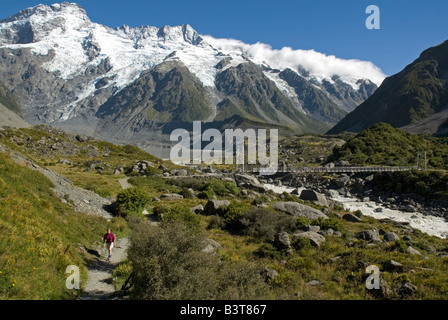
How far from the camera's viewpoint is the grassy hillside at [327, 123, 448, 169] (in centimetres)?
6619

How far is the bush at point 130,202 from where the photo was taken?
21.8 metres

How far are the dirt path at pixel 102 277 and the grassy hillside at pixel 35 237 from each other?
1.50ft

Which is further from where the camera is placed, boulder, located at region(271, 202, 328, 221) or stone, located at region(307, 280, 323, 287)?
boulder, located at region(271, 202, 328, 221)

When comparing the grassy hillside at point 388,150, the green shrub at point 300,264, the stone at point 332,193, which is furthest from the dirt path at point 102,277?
the grassy hillside at point 388,150

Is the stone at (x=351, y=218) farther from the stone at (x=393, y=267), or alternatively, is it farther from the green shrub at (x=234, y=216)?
the stone at (x=393, y=267)

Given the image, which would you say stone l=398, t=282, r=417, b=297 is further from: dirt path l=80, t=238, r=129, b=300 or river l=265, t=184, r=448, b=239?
river l=265, t=184, r=448, b=239

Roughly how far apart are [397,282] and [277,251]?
5.71 metres

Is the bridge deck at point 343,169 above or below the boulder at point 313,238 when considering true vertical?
above

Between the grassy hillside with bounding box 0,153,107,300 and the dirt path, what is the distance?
46 cm

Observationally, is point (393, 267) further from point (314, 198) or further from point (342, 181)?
point (342, 181)

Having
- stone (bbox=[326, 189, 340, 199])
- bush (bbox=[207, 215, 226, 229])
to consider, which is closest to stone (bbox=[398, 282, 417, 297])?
bush (bbox=[207, 215, 226, 229])

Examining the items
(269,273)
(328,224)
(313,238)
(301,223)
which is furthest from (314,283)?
(328,224)

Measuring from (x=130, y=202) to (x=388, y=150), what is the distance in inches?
2759

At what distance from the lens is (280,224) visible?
19.6 metres
